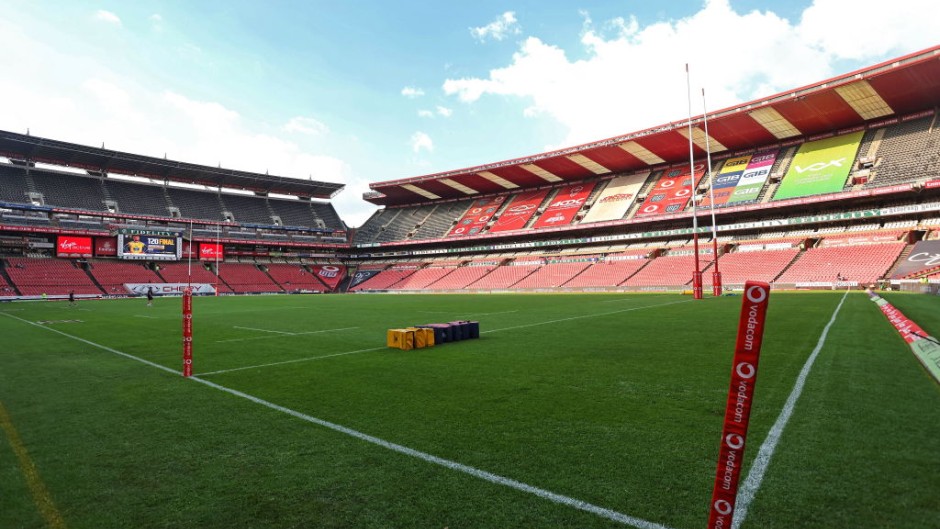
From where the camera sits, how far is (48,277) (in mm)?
51844

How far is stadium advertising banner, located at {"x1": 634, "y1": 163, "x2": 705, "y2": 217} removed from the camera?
5166 centimetres

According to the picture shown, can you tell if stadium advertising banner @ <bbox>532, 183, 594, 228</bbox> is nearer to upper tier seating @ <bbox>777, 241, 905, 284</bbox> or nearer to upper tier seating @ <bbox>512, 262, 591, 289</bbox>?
upper tier seating @ <bbox>512, 262, 591, 289</bbox>

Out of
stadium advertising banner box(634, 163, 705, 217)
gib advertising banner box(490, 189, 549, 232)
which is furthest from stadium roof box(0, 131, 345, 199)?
stadium advertising banner box(634, 163, 705, 217)

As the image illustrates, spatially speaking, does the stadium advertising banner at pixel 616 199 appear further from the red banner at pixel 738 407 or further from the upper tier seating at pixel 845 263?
the red banner at pixel 738 407

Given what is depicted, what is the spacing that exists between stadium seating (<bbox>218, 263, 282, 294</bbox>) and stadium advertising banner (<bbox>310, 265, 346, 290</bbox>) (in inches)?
347

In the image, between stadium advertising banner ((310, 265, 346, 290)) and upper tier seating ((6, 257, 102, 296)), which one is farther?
stadium advertising banner ((310, 265, 346, 290))

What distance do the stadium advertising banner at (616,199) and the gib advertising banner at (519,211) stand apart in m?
9.56

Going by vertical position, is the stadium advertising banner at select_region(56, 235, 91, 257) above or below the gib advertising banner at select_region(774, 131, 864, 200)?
below

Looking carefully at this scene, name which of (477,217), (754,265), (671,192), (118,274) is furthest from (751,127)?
(118,274)

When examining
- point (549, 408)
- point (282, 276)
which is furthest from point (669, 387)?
point (282, 276)

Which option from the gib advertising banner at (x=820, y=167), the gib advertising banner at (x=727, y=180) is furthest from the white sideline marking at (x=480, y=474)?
the gib advertising banner at (x=727, y=180)

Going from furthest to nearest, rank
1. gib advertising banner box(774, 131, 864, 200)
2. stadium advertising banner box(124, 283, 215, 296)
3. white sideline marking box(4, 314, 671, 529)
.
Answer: stadium advertising banner box(124, 283, 215, 296) → gib advertising banner box(774, 131, 864, 200) → white sideline marking box(4, 314, 671, 529)

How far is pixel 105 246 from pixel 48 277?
7.19 meters

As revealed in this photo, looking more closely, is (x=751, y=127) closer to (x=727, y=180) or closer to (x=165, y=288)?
(x=727, y=180)
